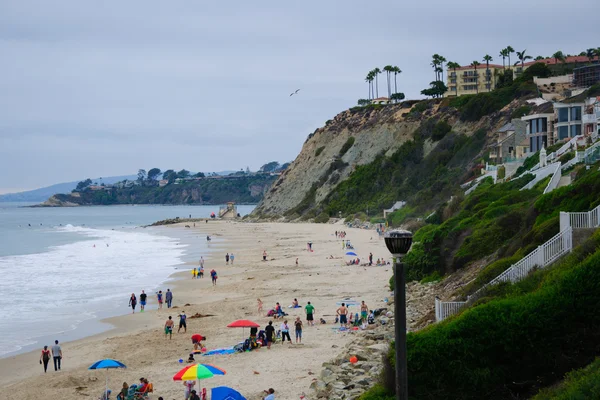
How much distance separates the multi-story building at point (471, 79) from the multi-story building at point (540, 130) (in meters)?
58.3

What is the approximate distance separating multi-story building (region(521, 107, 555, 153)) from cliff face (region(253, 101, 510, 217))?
27248 millimetres

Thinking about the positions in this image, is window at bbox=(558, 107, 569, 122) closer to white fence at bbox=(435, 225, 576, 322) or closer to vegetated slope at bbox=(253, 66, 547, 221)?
vegetated slope at bbox=(253, 66, 547, 221)

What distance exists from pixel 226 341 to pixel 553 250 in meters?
10.2

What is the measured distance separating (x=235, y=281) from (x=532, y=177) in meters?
15.5

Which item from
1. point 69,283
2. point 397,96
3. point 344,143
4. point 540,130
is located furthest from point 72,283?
point 397,96

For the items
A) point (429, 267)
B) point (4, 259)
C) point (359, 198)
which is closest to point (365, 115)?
point (359, 198)

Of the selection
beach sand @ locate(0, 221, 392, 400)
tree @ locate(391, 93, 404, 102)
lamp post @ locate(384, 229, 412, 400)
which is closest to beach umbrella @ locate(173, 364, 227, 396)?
beach sand @ locate(0, 221, 392, 400)

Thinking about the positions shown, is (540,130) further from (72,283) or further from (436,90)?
(436,90)

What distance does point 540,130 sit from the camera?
48.6m

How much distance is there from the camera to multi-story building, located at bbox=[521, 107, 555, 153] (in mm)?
47562

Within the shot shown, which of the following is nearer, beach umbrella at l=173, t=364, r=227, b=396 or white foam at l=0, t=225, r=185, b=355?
beach umbrella at l=173, t=364, r=227, b=396

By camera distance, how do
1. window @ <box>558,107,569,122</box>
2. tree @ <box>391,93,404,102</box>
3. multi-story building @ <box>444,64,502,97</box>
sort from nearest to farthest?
window @ <box>558,107,569,122</box> < multi-story building @ <box>444,64,502,97</box> < tree @ <box>391,93,404,102</box>

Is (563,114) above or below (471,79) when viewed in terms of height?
below

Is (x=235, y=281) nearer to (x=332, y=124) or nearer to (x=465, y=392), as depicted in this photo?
(x=465, y=392)
